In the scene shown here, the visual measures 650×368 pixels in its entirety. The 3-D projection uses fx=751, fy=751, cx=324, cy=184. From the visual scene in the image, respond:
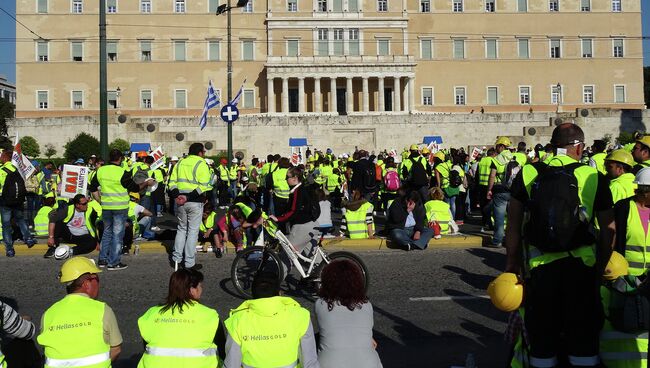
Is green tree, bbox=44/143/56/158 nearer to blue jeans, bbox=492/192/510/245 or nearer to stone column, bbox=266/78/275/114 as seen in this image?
stone column, bbox=266/78/275/114

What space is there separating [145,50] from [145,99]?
14.3ft

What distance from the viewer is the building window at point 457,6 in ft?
224

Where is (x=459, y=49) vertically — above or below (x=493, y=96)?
above

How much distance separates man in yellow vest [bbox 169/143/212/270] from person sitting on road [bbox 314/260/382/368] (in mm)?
5805

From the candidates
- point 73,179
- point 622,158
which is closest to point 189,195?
point 73,179

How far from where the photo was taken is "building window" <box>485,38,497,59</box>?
68625 millimetres

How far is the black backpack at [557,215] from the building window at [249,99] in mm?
62798

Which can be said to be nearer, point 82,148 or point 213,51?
point 82,148

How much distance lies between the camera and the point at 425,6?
68188mm

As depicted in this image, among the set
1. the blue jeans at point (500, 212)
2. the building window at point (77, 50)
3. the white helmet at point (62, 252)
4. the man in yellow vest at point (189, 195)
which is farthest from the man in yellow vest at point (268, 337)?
the building window at point (77, 50)

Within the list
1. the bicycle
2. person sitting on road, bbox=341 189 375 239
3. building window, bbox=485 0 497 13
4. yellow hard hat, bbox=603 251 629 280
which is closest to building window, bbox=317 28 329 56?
building window, bbox=485 0 497 13

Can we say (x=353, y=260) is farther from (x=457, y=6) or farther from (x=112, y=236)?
(x=457, y=6)

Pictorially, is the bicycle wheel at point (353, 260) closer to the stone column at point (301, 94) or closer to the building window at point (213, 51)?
the stone column at point (301, 94)

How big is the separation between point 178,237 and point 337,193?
11.2 meters
